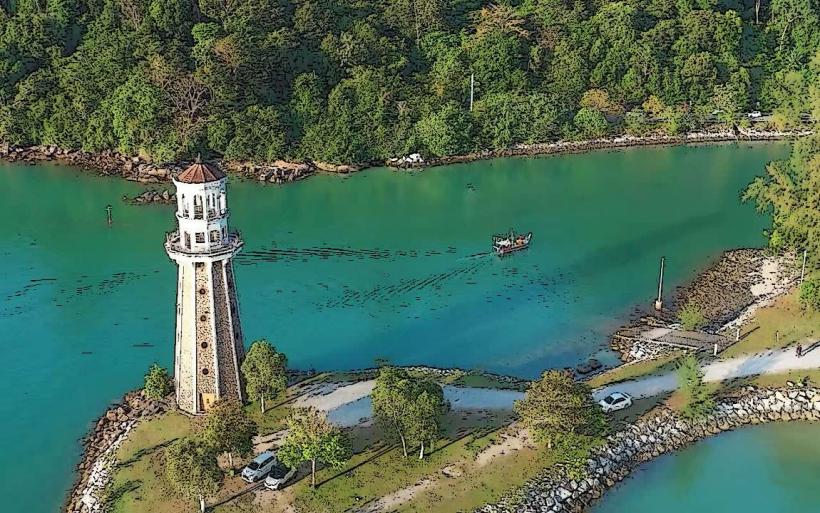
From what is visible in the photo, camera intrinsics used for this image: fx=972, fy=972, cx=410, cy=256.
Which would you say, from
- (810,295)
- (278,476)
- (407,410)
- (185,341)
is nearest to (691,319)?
(810,295)

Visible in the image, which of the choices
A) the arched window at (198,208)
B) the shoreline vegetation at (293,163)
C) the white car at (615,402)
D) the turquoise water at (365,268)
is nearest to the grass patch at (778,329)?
the white car at (615,402)

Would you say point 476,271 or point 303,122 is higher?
point 303,122

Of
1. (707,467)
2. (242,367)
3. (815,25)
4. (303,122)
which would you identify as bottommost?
(707,467)

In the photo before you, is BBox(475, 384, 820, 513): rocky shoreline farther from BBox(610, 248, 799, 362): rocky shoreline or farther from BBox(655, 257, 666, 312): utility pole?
BBox(655, 257, 666, 312): utility pole

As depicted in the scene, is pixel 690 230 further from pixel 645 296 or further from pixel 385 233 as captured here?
pixel 385 233

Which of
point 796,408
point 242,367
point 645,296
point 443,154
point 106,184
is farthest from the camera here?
point 443,154

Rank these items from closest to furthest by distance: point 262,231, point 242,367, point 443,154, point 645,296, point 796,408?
1. point 242,367
2. point 796,408
3. point 645,296
4. point 262,231
5. point 443,154

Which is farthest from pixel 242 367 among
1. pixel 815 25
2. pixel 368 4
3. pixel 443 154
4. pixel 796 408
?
pixel 815 25

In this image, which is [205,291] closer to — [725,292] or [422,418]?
[422,418]
